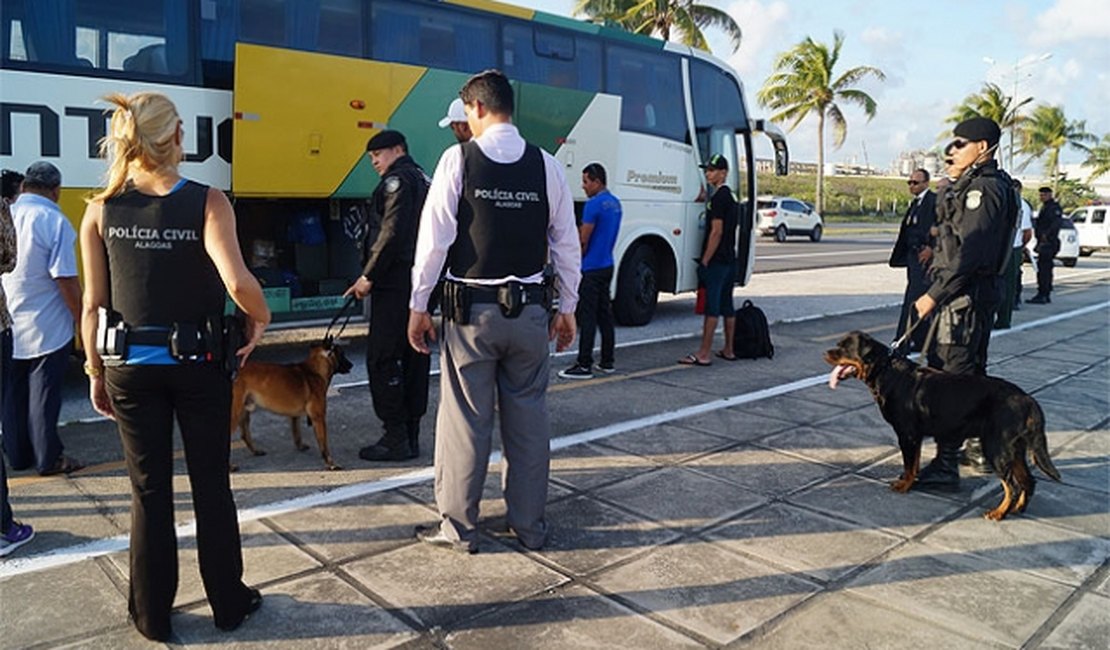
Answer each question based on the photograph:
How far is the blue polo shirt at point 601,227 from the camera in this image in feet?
24.2

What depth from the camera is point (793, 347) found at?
9305mm

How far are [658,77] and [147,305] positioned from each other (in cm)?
896

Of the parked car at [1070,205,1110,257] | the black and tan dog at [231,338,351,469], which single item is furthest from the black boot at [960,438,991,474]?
the parked car at [1070,205,1110,257]

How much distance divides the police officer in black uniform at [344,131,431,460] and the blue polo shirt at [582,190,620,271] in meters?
2.73

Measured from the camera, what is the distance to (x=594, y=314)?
7535 millimetres

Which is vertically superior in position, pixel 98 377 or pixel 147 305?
pixel 147 305

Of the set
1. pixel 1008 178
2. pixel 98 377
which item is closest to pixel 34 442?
pixel 98 377

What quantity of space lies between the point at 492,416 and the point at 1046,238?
47.4ft

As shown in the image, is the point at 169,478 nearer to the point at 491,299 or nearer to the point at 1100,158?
the point at 491,299

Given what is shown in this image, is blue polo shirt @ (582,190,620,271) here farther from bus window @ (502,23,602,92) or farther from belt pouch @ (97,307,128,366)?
belt pouch @ (97,307,128,366)

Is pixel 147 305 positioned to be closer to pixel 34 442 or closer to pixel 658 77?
pixel 34 442

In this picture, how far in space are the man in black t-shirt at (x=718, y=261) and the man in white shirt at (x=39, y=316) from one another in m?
5.39

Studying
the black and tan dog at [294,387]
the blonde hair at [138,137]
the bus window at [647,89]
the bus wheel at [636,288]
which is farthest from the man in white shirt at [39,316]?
the bus window at [647,89]

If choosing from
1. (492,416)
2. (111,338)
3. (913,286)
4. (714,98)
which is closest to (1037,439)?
(492,416)
